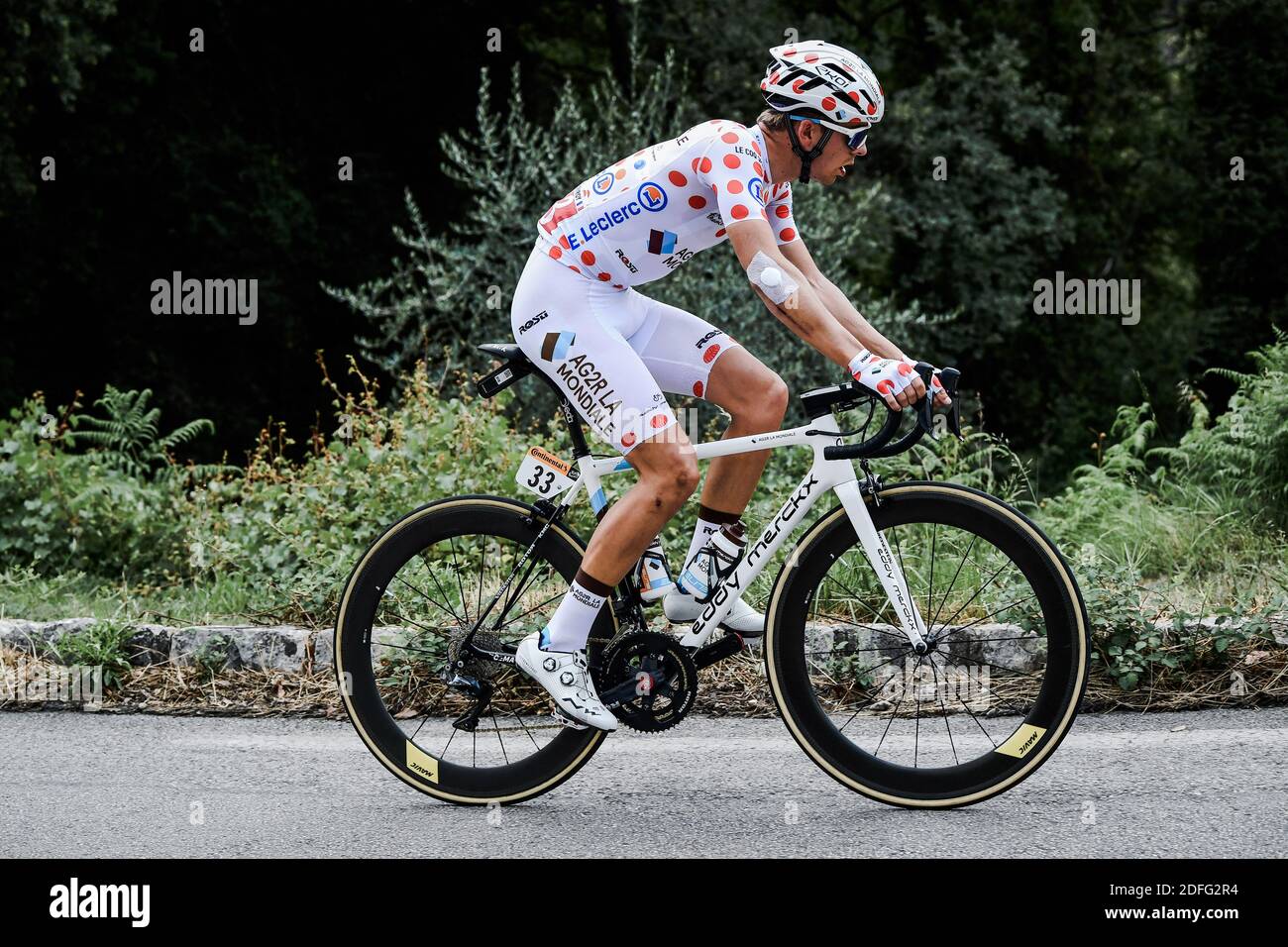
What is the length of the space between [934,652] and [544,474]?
123cm

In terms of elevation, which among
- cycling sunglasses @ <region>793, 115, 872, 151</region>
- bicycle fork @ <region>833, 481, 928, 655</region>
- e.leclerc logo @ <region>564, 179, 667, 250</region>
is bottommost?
bicycle fork @ <region>833, 481, 928, 655</region>

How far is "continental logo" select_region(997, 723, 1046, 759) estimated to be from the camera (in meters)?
4.00

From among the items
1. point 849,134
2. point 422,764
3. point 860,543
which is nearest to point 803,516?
point 860,543

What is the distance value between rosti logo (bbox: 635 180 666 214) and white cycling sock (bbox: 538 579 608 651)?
1077mm

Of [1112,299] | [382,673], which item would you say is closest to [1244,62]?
[1112,299]

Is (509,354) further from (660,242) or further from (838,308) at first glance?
(838,308)

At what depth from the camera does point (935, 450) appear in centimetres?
758

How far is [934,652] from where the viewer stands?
4230 mm

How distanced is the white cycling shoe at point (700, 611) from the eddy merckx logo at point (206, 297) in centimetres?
1394

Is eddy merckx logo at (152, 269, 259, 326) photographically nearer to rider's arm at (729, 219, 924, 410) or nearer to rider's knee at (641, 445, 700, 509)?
rider's knee at (641, 445, 700, 509)

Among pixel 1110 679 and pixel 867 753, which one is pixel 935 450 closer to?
pixel 1110 679

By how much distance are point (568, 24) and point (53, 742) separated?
62.9ft

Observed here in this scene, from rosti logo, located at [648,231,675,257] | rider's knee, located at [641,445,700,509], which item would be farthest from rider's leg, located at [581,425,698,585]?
rosti logo, located at [648,231,675,257]

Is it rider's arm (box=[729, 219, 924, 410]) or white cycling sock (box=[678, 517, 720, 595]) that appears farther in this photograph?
white cycling sock (box=[678, 517, 720, 595])
